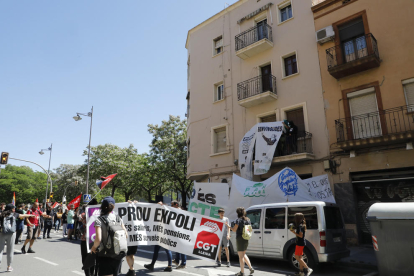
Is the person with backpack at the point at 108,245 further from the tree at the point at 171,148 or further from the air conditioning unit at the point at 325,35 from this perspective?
the tree at the point at 171,148

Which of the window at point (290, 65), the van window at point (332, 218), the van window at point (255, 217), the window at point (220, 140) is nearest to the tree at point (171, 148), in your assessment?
the window at point (220, 140)

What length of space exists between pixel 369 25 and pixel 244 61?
22.8 feet

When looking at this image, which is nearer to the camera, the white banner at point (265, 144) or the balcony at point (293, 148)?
the balcony at point (293, 148)

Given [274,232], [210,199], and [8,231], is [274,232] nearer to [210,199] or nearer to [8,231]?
[210,199]

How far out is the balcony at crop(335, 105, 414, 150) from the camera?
10977 millimetres

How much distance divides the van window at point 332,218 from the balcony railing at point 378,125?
4.71m

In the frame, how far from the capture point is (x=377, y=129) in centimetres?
1196

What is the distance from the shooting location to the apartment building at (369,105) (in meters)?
11.4

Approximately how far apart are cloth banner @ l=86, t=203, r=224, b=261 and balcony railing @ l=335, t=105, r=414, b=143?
25.3 ft

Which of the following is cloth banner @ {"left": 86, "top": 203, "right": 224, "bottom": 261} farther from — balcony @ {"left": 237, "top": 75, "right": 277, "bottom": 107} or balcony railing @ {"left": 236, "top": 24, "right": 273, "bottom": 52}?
balcony railing @ {"left": 236, "top": 24, "right": 273, "bottom": 52}

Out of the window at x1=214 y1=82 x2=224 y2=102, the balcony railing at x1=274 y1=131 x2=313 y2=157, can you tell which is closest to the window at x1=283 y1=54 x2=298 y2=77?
the balcony railing at x1=274 y1=131 x2=313 y2=157

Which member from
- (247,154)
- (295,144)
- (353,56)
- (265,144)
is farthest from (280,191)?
(353,56)

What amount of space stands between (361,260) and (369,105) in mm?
6877

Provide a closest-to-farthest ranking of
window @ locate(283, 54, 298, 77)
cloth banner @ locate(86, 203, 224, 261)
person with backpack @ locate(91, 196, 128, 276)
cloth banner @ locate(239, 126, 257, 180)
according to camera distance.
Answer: person with backpack @ locate(91, 196, 128, 276), cloth banner @ locate(86, 203, 224, 261), cloth banner @ locate(239, 126, 257, 180), window @ locate(283, 54, 298, 77)
